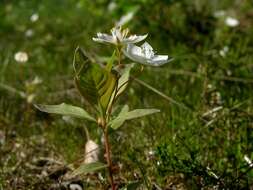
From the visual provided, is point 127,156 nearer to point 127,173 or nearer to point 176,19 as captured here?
point 127,173

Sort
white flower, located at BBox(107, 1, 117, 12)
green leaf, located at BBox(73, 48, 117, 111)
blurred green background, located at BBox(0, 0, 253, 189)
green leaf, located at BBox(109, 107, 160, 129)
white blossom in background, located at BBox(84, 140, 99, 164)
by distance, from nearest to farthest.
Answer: green leaf, located at BBox(73, 48, 117, 111) < green leaf, located at BBox(109, 107, 160, 129) < blurred green background, located at BBox(0, 0, 253, 189) < white blossom in background, located at BBox(84, 140, 99, 164) < white flower, located at BBox(107, 1, 117, 12)

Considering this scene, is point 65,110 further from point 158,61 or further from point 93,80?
point 158,61

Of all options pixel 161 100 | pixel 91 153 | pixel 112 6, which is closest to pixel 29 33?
pixel 112 6

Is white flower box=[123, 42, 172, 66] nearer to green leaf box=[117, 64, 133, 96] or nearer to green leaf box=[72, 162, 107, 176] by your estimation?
green leaf box=[117, 64, 133, 96]

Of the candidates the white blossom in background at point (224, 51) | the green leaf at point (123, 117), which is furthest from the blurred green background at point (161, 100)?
the green leaf at point (123, 117)

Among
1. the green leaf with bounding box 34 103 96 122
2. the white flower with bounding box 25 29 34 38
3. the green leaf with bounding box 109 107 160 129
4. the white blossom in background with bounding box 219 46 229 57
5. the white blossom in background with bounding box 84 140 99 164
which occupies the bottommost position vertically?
the white blossom in background with bounding box 84 140 99 164

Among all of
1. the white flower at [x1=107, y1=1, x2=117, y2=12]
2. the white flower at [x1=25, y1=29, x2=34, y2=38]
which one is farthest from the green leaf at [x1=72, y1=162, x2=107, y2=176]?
the white flower at [x1=25, y1=29, x2=34, y2=38]
